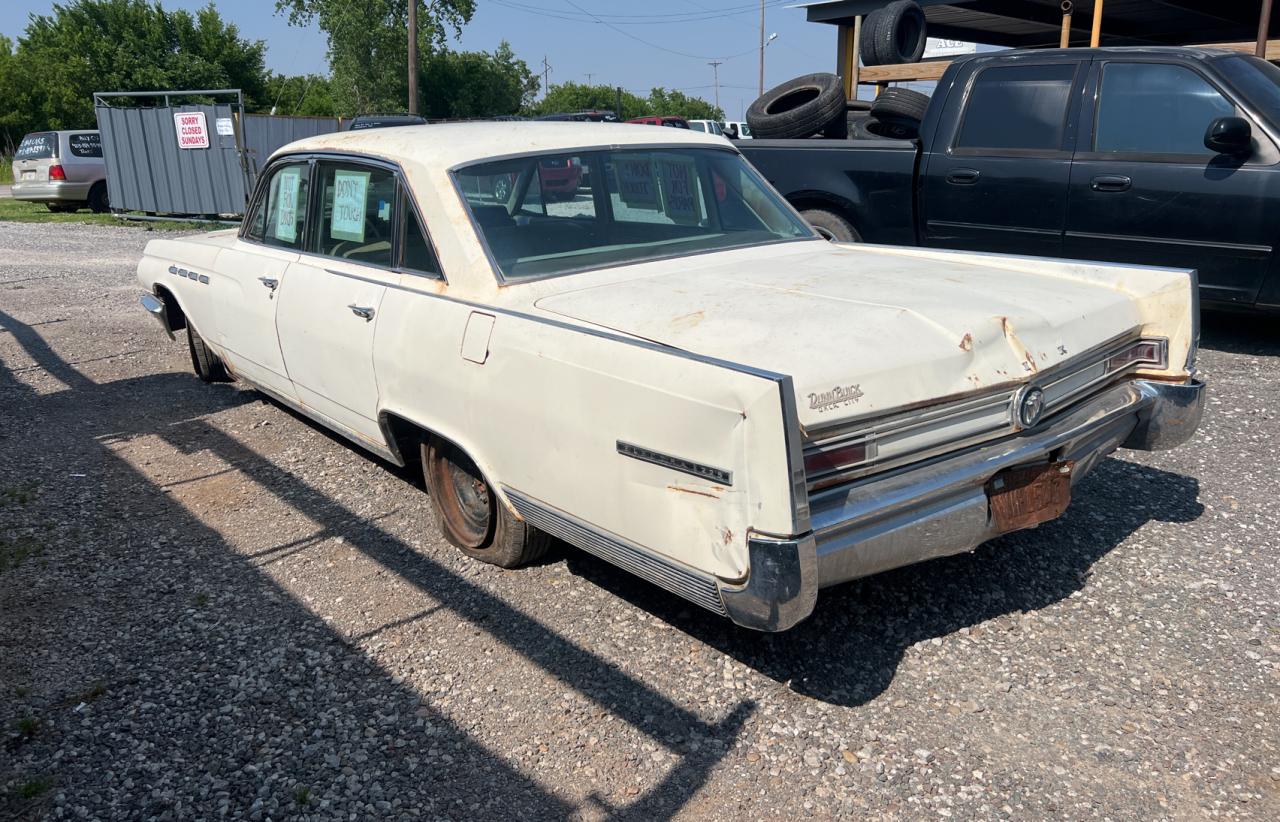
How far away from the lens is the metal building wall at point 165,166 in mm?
16969

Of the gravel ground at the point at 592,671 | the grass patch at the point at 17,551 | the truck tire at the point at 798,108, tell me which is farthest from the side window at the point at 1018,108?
the grass patch at the point at 17,551

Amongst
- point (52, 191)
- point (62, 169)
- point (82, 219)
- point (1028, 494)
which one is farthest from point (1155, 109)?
point (52, 191)

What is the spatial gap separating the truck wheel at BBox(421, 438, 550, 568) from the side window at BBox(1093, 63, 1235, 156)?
190 inches

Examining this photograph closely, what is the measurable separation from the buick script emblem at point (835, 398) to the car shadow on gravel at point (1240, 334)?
17.4 ft

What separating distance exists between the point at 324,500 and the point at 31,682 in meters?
1.60

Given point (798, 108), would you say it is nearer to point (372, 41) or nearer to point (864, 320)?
point (864, 320)

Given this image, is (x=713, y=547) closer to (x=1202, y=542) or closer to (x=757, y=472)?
(x=757, y=472)

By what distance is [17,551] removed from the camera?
162 inches

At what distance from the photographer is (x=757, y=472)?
8.03ft

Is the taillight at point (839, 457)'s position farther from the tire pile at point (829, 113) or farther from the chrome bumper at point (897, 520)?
the tire pile at point (829, 113)

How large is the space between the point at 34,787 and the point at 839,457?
2.28 metres

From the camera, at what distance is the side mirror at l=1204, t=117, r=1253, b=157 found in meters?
5.89

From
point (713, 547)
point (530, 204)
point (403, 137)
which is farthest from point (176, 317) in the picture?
point (713, 547)

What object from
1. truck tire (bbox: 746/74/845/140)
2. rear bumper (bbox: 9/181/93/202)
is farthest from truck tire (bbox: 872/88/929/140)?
rear bumper (bbox: 9/181/93/202)
